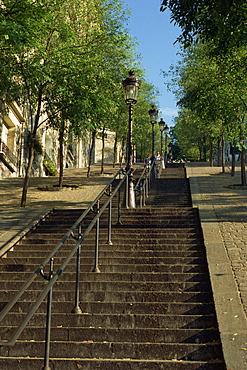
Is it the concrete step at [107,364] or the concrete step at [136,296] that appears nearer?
the concrete step at [107,364]

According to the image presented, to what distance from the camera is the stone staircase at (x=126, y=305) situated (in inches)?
204

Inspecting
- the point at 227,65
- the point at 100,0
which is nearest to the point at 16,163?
the point at 100,0

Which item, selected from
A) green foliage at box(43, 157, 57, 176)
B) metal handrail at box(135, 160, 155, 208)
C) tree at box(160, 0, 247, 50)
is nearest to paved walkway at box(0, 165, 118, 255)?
metal handrail at box(135, 160, 155, 208)

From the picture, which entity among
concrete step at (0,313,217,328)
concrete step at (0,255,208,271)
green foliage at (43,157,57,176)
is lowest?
concrete step at (0,313,217,328)

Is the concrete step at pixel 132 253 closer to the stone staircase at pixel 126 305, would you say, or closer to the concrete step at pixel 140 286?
the stone staircase at pixel 126 305

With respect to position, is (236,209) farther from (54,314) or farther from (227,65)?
(54,314)

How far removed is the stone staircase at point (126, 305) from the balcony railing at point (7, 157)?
14995 millimetres

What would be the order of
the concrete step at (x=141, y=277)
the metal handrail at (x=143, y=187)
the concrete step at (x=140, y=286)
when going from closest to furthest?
the concrete step at (x=140, y=286) → the concrete step at (x=141, y=277) → the metal handrail at (x=143, y=187)

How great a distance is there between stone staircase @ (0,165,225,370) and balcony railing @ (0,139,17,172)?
14995 mm

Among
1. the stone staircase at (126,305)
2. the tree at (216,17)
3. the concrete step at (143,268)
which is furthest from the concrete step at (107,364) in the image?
the tree at (216,17)

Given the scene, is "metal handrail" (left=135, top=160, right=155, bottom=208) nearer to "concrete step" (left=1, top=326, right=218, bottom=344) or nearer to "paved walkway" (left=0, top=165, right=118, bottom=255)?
"paved walkway" (left=0, top=165, right=118, bottom=255)

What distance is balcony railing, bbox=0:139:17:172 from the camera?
79.6 ft

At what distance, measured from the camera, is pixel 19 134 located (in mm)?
27734

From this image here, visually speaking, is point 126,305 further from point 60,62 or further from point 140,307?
point 60,62
